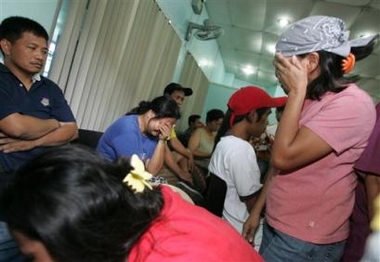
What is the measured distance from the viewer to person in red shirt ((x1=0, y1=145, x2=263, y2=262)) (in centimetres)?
65

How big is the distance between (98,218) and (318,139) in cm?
64

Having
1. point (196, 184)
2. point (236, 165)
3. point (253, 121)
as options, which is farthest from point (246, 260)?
point (196, 184)

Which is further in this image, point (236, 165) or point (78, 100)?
point (78, 100)

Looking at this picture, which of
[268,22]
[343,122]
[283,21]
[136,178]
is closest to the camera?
[136,178]

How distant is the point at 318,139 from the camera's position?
3.23 ft

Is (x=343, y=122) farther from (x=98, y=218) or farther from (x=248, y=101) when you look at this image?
(x=248, y=101)

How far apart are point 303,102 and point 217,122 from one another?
341 cm

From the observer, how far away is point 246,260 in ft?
2.53

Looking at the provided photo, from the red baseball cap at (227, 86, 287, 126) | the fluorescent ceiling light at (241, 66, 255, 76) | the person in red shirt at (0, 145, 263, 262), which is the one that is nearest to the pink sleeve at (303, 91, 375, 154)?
the person in red shirt at (0, 145, 263, 262)

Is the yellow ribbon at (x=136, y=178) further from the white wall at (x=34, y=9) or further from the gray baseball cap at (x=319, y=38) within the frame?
the white wall at (x=34, y=9)

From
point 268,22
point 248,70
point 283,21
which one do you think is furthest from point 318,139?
point 248,70

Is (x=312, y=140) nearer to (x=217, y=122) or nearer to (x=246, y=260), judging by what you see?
(x=246, y=260)

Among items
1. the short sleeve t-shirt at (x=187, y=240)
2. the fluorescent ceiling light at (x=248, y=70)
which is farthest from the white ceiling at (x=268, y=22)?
the short sleeve t-shirt at (x=187, y=240)

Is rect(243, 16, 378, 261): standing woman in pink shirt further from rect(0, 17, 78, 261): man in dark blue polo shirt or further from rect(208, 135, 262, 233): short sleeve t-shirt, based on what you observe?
rect(0, 17, 78, 261): man in dark blue polo shirt
